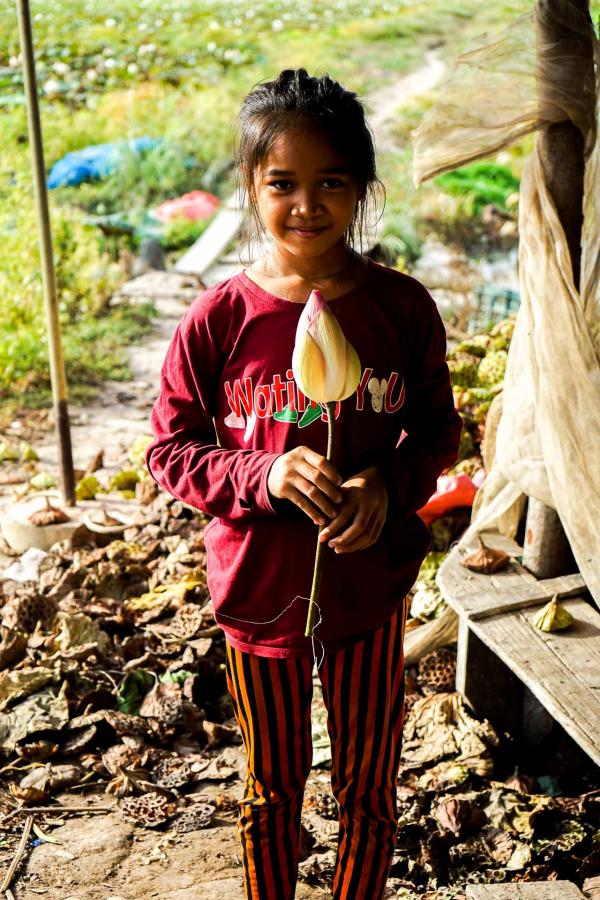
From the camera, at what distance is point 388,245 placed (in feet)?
23.2

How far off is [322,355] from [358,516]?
0.25m

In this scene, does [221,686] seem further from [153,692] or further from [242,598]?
[242,598]

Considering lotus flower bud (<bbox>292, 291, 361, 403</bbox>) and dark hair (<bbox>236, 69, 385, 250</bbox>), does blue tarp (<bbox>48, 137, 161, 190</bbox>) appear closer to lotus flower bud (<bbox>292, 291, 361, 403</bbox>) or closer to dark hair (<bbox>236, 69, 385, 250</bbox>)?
dark hair (<bbox>236, 69, 385, 250</bbox>)

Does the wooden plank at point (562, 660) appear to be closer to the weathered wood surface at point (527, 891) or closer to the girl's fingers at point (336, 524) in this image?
the weathered wood surface at point (527, 891)

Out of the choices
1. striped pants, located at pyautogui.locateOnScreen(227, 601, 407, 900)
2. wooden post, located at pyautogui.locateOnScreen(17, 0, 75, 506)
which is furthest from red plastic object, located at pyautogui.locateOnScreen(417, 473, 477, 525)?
wooden post, located at pyautogui.locateOnScreen(17, 0, 75, 506)

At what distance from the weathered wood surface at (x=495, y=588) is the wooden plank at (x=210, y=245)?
5050 mm

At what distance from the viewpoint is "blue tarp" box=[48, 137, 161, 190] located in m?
8.70

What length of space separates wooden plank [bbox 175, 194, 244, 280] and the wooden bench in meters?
5.11

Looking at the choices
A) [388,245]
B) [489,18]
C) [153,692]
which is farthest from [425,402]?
[489,18]

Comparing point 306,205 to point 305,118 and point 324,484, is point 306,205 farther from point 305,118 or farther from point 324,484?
point 324,484

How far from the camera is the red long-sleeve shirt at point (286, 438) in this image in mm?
1571

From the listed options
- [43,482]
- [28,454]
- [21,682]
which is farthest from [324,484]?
[28,454]

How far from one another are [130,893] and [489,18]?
36.0 ft

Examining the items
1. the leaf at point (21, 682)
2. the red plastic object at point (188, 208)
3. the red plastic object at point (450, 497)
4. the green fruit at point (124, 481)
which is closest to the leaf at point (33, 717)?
the leaf at point (21, 682)
